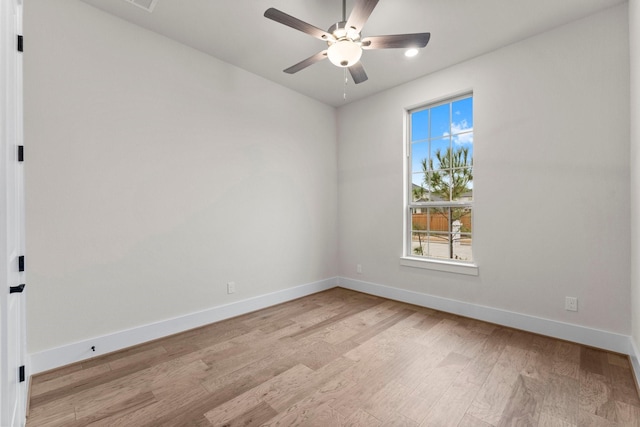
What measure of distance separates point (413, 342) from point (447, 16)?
9.63ft

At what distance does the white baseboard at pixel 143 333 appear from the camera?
2180mm

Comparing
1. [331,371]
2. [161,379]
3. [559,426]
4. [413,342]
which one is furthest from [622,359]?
[161,379]

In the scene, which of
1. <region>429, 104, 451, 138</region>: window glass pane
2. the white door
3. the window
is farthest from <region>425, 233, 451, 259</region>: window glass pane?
the white door

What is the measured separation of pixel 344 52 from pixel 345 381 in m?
2.38

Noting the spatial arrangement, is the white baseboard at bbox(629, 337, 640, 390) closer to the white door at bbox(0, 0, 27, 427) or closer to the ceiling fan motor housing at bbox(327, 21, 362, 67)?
the ceiling fan motor housing at bbox(327, 21, 362, 67)

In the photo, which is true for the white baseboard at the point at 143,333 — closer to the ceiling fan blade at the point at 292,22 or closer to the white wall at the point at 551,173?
the white wall at the point at 551,173

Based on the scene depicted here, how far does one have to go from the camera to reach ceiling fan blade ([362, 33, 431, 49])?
2023 millimetres

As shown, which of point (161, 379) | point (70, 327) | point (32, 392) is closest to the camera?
point (32, 392)

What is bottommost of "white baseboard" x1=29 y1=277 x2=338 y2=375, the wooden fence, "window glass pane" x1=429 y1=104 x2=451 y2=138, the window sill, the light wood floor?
the light wood floor

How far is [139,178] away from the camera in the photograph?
2.63m

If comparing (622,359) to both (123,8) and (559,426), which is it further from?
(123,8)

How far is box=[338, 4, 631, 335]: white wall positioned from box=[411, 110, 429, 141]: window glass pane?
0.21m

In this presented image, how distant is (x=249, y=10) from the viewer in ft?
7.97

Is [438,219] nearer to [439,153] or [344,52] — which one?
[439,153]
